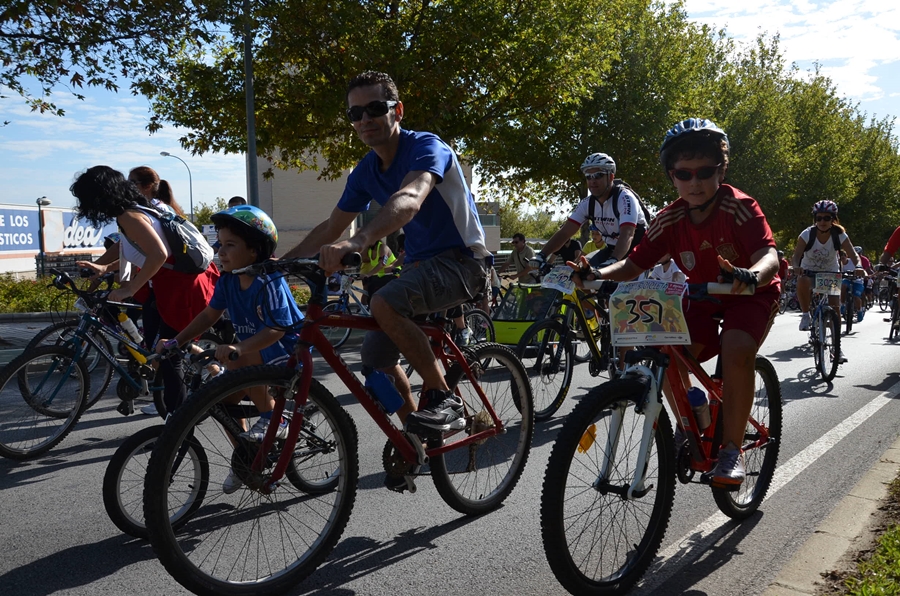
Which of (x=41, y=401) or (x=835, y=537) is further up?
(x=41, y=401)

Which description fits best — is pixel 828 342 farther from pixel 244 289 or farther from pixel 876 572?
pixel 244 289

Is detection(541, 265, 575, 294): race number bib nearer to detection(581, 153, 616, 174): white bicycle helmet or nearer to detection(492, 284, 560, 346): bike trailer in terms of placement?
detection(581, 153, 616, 174): white bicycle helmet

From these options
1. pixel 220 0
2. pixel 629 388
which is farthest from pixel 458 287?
pixel 220 0

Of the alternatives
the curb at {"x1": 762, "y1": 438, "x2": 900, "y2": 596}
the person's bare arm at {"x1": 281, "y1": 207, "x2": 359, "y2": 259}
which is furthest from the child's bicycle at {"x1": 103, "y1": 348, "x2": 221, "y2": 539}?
the curb at {"x1": 762, "y1": 438, "x2": 900, "y2": 596}

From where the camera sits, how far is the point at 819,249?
31.2ft

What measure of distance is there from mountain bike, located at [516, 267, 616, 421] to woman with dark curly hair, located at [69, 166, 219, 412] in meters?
2.47

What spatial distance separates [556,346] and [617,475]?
3.52 metres

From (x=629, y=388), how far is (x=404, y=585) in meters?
1.21

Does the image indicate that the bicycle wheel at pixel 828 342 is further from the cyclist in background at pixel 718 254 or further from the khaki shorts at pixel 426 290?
the khaki shorts at pixel 426 290

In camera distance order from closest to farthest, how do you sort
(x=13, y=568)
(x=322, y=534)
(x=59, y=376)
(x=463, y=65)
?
(x=322, y=534), (x=13, y=568), (x=59, y=376), (x=463, y=65)

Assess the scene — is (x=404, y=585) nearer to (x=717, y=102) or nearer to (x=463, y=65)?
(x=463, y=65)

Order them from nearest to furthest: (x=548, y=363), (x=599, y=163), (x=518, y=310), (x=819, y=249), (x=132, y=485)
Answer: (x=132, y=485), (x=548, y=363), (x=599, y=163), (x=518, y=310), (x=819, y=249)

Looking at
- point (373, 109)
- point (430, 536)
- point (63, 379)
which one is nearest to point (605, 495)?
point (430, 536)

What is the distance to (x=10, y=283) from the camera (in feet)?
61.9
